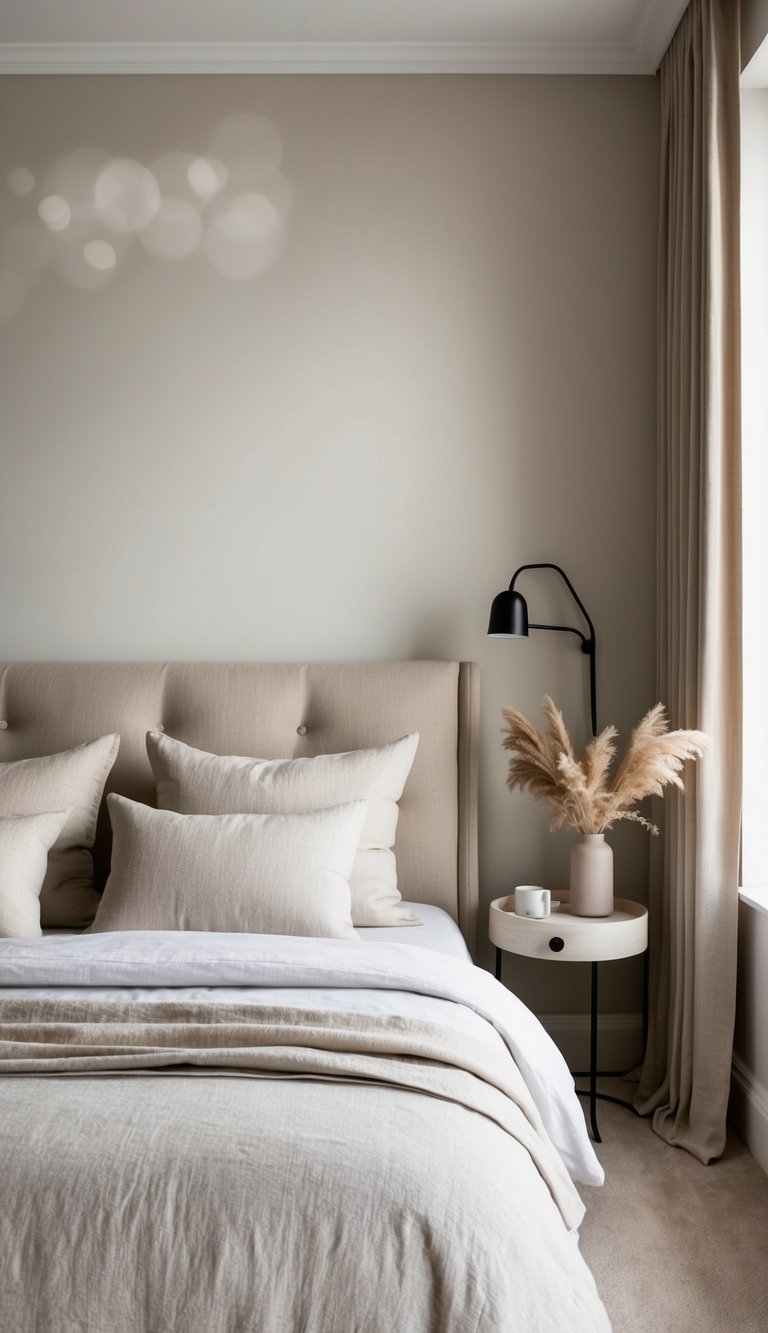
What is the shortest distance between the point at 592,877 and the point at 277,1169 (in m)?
1.45

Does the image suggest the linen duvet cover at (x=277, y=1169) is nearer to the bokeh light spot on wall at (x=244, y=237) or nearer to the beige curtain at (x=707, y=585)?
the beige curtain at (x=707, y=585)

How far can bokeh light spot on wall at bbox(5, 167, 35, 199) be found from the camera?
2.94 metres

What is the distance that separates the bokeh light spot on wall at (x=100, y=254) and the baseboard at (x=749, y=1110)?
2.74 meters

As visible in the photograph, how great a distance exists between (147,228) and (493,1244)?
8.95 feet

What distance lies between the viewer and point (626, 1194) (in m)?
2.24

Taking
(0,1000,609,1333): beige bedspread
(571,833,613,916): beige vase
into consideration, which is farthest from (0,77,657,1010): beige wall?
(0,1000,609,1333): beige bedspread

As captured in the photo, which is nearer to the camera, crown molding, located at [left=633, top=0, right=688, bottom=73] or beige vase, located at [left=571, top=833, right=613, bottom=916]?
beige vase, located at [left=571, top=833, right=613, bottom=916]

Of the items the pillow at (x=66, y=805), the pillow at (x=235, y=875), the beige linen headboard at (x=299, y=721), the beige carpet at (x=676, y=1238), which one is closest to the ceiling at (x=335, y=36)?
the beige linen headboard at (x=299, y=721)

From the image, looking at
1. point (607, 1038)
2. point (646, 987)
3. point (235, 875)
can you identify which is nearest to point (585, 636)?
point (646, 987)

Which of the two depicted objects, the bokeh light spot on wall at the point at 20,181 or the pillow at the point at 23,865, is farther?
the bokeh light spot on wall at the point at 20,181

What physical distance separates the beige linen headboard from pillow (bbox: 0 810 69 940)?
1.13 feet

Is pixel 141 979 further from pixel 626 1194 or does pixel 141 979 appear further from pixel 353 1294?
pixel 626 1194

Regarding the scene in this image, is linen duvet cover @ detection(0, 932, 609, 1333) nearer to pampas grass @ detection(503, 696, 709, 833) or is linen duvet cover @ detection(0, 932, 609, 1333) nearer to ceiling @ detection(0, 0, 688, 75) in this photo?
pampas grass @ detection(503, 696, 709, 833)

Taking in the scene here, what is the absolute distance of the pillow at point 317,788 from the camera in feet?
8.08
